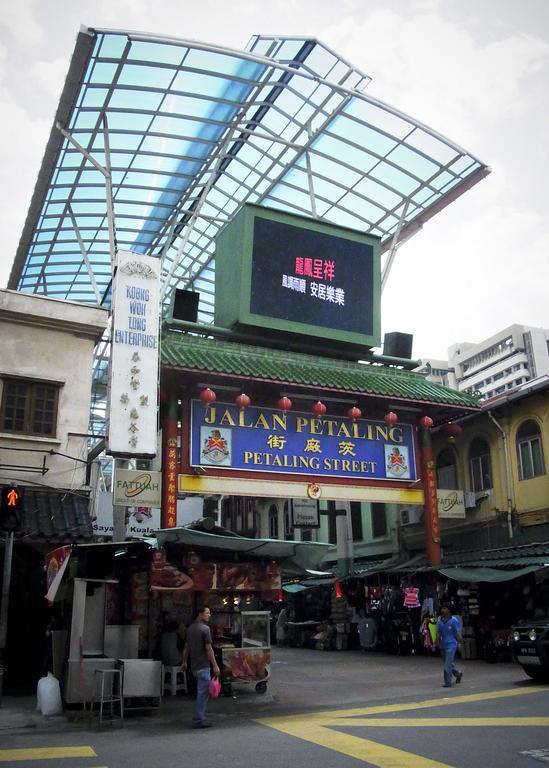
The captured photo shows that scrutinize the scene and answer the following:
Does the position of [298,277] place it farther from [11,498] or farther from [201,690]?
[201,690]

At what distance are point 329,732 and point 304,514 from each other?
49.6 feet

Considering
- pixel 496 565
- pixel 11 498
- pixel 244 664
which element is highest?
pixel 11 498

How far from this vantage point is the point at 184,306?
20.8 meters

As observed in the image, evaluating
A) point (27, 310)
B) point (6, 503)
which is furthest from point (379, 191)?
point (6, 503)

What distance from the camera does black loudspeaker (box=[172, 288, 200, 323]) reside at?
→ 20688 millimetres

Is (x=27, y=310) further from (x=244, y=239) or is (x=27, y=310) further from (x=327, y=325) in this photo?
(x=327, y=325)

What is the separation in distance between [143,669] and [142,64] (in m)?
16.3

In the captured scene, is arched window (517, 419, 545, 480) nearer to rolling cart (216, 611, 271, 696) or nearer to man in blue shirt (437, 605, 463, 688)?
man in blue shirt (437, 605, 463, 688)

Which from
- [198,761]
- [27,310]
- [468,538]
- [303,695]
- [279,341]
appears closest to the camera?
[198,761]

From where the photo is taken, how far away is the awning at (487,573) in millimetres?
16969

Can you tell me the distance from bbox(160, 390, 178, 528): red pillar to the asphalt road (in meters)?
4.78

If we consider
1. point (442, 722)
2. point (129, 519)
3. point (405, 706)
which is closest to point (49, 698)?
point (405, 706)

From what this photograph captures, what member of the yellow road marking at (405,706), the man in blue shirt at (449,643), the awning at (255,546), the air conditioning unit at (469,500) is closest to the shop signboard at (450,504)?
the air conditioning unit at (469,500)

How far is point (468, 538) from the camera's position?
77.4 feet
